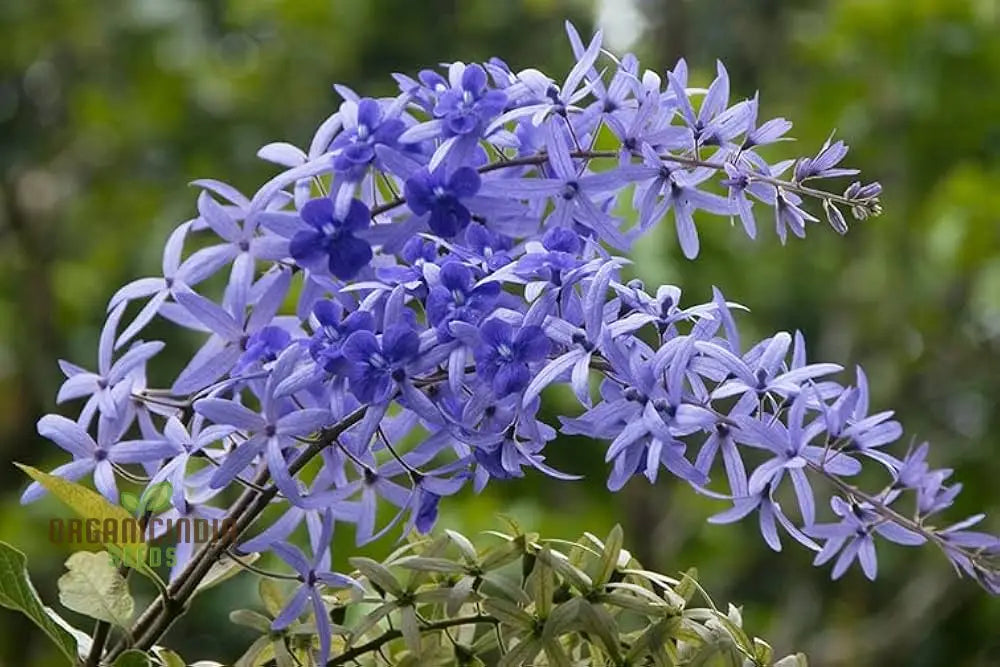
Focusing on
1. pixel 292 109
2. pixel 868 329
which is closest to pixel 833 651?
pixel 868 329

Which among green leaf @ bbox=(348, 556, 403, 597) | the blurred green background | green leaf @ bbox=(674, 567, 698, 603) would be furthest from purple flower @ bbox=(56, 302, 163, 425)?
the blurred green background

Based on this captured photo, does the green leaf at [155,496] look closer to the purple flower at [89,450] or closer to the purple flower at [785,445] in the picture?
the purple flower at [89,450]

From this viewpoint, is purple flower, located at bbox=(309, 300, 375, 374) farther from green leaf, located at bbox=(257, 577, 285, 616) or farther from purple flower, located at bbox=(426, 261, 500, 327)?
green leaf, located at bbox=(257, 577, 285, 616)

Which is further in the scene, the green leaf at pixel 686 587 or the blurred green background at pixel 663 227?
the blurred green background at pixel 663 227

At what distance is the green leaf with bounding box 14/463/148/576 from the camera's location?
1.48 feet

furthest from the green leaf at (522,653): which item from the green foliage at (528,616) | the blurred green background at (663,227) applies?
the blurred green background at (663,227)

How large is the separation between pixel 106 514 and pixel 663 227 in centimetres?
113

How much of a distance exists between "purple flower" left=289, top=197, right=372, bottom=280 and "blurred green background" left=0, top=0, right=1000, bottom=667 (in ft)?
3.24

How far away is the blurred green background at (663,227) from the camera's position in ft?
5.41

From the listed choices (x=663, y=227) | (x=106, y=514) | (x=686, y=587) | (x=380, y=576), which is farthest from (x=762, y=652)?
(x=663, y=227)

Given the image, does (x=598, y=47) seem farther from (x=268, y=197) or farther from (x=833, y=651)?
(x=833, y=651)

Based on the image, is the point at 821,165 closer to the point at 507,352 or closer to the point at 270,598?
the point at 507,352

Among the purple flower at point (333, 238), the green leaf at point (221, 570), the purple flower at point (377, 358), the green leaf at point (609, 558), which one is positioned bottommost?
the green leaf at point (221, 570)

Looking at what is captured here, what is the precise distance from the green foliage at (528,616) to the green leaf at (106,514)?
59 mm
